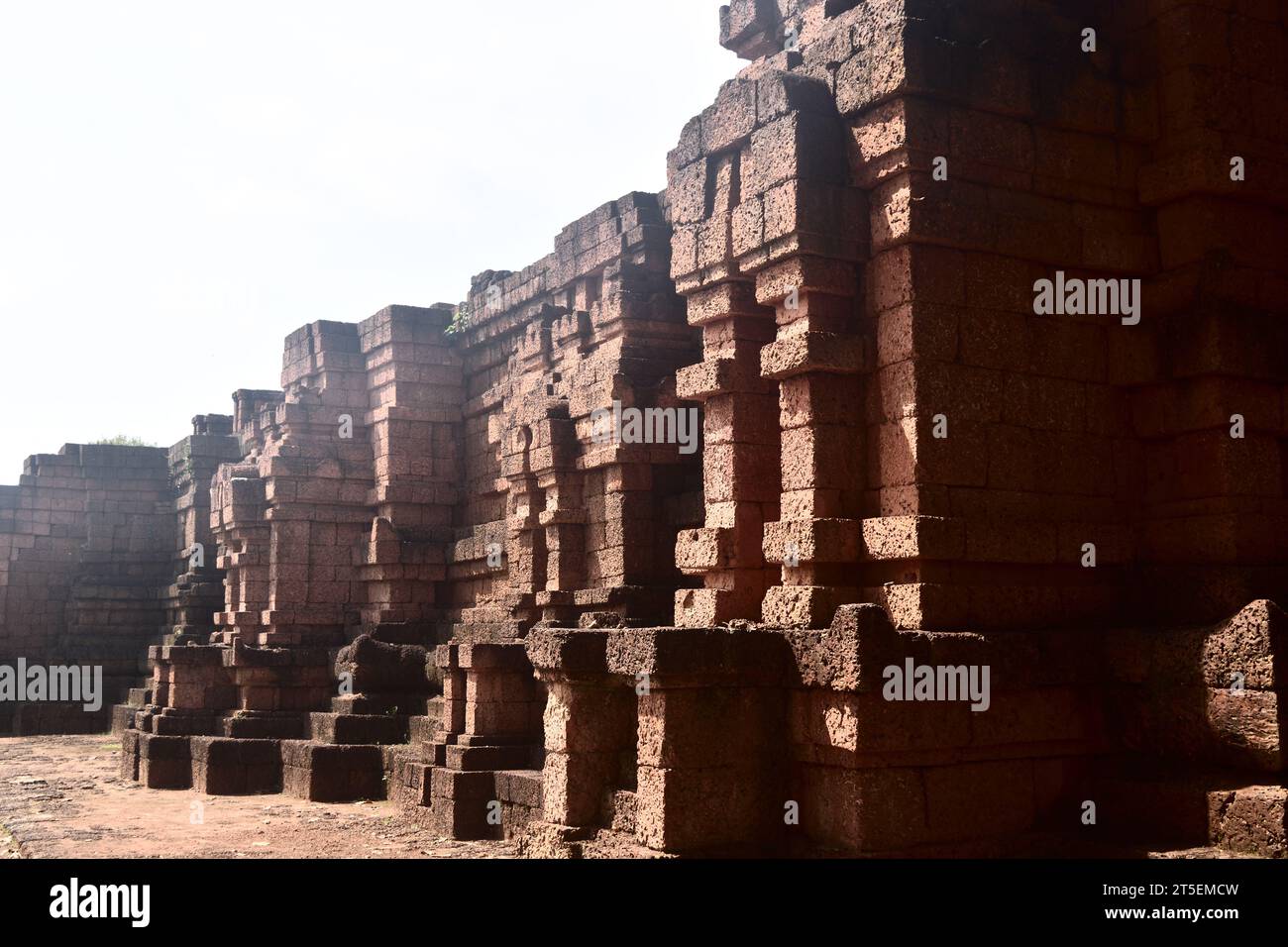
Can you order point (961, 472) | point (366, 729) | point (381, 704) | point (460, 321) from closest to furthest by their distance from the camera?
point (961, 472) → point (366, 729) → point (381, 704) → point (460, 321)

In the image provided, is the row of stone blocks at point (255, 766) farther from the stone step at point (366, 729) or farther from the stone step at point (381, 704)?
the stone step at point (381, 704)

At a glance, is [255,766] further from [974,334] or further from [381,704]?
[974,334]

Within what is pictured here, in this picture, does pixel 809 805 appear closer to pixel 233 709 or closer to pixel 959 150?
pixel 959 150

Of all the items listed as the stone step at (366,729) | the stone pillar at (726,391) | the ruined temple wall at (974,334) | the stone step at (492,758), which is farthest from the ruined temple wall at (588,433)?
the ruined temple wall at (974,334)

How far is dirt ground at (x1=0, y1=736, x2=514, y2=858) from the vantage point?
11266 millimetres

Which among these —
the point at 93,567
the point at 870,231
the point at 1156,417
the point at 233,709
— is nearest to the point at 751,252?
Result: the point at 870,231

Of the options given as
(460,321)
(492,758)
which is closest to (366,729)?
(492,758)

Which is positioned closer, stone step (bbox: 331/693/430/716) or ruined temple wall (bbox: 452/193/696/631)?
ruined temple wall (bbox: 452/193/696/631)

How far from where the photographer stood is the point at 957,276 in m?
9.01

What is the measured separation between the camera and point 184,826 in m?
13.0

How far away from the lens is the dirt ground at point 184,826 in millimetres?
11266

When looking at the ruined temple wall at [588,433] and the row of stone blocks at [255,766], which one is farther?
the row of stone blocks at [255,766]

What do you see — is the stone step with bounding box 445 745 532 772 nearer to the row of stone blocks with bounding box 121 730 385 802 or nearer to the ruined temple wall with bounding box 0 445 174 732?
the row of stone blocks with bounding box 121 730 385 802

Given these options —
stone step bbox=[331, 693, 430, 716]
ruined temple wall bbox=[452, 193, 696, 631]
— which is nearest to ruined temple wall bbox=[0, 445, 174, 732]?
stone step bbox=[331, 693, 430, 716]
